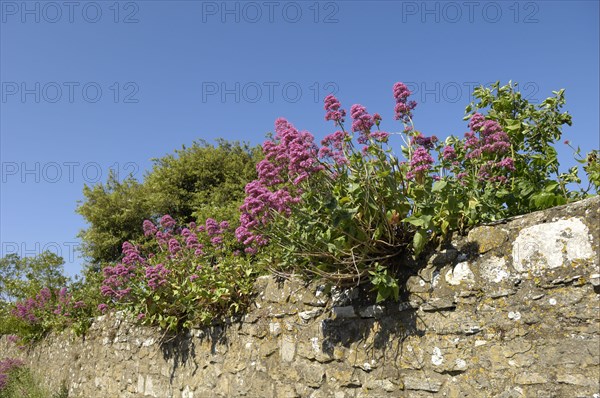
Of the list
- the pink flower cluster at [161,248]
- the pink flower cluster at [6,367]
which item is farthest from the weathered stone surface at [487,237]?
the pink flower cluster at [6,367]

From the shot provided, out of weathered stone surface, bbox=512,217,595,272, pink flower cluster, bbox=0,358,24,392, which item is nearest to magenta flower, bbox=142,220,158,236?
weathered stone surface, bbox=512,217,595,272

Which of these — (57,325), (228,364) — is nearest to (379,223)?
(228,364)

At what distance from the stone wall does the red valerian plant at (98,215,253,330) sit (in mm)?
375

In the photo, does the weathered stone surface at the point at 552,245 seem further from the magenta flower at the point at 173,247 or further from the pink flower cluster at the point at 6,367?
the pink flower cluster at the point at 6,367

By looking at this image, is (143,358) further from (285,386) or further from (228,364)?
(285,386)

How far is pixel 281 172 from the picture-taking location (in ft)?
13.9

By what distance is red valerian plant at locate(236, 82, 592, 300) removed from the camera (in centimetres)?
353

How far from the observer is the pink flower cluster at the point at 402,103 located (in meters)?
4.00

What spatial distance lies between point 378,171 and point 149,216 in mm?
13350

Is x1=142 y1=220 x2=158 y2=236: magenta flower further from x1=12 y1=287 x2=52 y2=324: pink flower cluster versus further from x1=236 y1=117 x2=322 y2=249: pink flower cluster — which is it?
x1=12 y1=287 x2=52 y2=324: pink flower cluster

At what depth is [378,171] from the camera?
3.68 m

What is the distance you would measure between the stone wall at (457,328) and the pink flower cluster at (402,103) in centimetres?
118

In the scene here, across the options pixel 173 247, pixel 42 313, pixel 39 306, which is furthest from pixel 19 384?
pixel 173 247

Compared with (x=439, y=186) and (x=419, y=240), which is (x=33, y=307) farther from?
(x=439, y=186)
